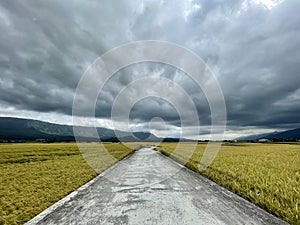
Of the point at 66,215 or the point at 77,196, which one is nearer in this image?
the point at 66,215

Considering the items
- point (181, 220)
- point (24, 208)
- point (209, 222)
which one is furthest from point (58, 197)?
point (209, 222)

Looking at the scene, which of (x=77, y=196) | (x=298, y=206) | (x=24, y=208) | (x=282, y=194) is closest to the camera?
(x=298, y=206)

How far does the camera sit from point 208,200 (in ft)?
20.6

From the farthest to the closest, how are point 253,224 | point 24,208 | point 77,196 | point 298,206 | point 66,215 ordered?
point 77,196
point 24,208
point 298,206
point 66,215
point 253,224

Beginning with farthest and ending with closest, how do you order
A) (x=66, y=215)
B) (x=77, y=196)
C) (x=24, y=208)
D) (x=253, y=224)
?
(x=77, y=196), (x=24, y=208), (x=66, y=215), (x=253, y=224)

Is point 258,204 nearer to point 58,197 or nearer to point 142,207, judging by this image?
point 142,207

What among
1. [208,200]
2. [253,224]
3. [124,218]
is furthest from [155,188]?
[253,224]

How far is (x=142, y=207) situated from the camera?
5453 millimetres

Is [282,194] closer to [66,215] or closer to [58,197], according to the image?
[66,215]

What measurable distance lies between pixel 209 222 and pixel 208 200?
1874 millimetres

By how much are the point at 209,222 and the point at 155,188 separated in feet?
11.7

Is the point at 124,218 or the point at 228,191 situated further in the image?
the point at 228,191

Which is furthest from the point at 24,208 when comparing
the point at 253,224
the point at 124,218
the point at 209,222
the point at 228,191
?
the point at 228,191

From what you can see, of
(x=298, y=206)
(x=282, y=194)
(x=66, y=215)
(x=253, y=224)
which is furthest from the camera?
(x=282, y=194)
